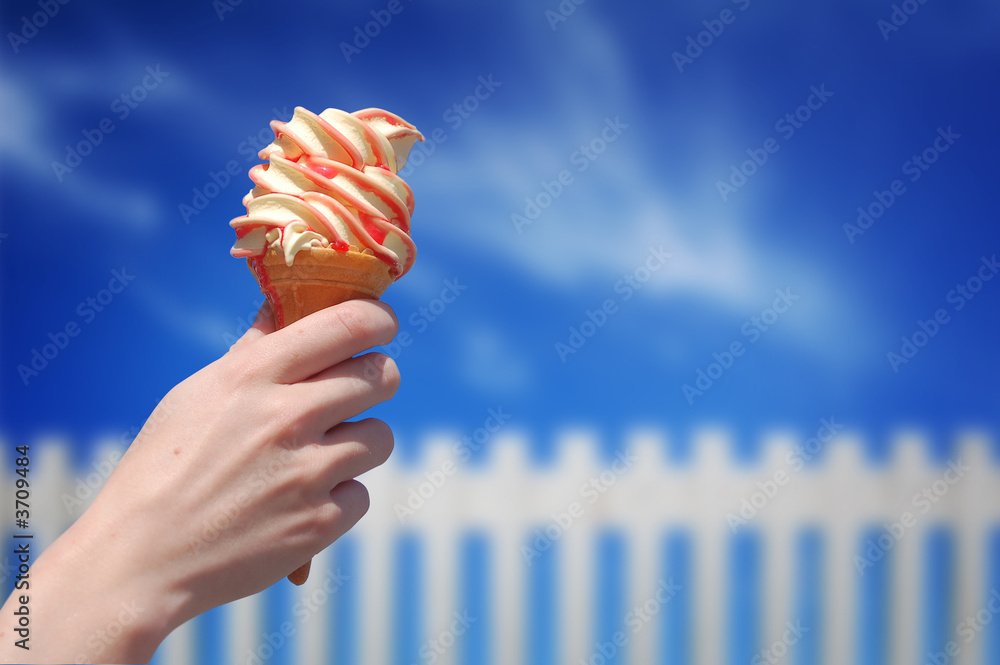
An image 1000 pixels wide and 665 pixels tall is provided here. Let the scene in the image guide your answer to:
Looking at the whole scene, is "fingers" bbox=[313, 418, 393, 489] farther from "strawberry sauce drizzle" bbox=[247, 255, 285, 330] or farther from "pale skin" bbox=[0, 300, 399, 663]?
"strawberry sauce drizzle" bbox=[247, 255, 285, 330]

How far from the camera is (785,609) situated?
146 inches

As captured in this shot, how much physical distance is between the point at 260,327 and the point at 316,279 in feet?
0.63

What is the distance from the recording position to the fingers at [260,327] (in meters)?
1.52

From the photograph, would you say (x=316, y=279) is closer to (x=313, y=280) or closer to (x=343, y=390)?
(x=313, y=280)

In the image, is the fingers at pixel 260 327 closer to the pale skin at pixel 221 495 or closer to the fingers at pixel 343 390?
the pale skin at pixel 221 495

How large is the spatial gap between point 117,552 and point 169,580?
102mm

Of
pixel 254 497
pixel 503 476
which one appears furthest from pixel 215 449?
pixel 503 476

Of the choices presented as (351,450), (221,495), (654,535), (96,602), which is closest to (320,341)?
(351,450)

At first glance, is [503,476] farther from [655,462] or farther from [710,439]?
[710,439]

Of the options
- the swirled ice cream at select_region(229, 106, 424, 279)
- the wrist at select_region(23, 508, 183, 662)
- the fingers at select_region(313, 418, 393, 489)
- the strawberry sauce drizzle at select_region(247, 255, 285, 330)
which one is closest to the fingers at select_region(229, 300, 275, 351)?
the strawberry sauce drizzle at select_region(247, 255, 285, 330)

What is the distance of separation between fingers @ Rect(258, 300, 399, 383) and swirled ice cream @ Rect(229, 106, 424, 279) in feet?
0.62

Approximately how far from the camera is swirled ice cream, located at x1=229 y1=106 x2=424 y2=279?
1575 millimetres

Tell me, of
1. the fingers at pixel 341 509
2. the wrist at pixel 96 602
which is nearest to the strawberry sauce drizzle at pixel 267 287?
the fingers at pixel 341 509

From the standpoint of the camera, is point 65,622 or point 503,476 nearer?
point 65,622
